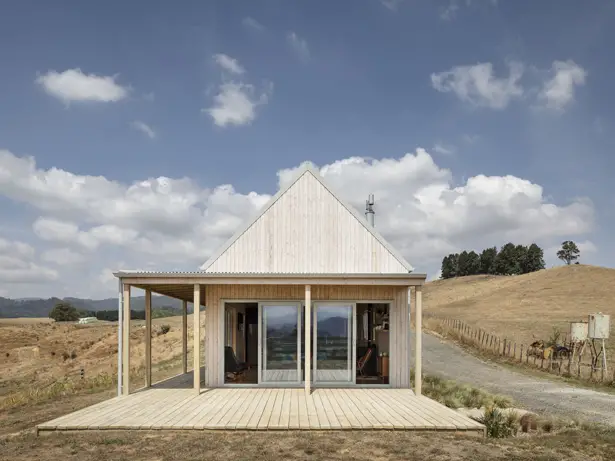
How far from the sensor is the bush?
870 cm

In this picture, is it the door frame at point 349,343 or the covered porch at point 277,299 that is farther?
the door frame at point 349,343

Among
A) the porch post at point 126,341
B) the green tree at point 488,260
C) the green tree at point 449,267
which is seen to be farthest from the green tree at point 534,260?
the porch post at point 126,341

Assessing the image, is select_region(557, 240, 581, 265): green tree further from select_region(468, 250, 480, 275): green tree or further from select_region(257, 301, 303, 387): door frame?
select_region(257, 301, 303, 387): door frame

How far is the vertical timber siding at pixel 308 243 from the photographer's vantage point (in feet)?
43.3

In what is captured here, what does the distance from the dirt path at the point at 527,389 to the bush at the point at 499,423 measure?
198 centimetres

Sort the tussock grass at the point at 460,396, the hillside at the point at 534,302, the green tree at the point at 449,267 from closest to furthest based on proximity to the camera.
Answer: the tussock grass at the point at 460,396 < the hillside at the point at 534,302 < the green tree at the point at 449,267

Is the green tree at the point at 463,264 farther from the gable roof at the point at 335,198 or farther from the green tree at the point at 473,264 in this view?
the gable roof at the point at 335,198

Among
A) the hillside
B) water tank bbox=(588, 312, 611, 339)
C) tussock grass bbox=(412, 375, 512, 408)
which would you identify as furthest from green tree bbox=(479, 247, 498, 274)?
tussock grass bbox=(412, 375, 512, 408)

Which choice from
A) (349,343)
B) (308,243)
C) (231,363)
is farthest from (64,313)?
(349,343)

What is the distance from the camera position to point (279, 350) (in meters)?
12.3

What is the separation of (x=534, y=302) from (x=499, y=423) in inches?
1922

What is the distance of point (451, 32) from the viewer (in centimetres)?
1770

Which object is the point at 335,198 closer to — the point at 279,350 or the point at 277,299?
the point at 277,299

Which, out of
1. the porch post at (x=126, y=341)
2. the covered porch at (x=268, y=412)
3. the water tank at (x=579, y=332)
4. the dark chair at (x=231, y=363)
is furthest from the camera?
the water tank at (x=579, y=332)
